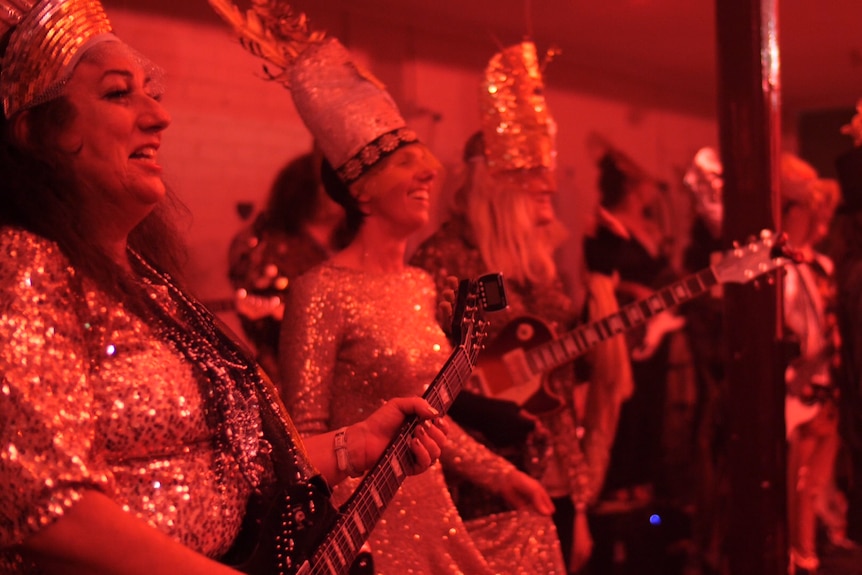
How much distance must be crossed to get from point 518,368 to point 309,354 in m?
0.82

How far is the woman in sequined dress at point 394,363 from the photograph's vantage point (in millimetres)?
2086

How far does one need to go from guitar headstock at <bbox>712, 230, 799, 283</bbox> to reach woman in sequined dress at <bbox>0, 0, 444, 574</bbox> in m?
1.57

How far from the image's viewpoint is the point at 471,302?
5.84ft

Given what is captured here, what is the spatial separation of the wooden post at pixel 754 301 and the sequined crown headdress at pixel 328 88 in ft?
3.39

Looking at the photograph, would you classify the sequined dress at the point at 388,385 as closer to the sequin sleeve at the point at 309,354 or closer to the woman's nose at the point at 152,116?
the sequin sleeve at the point at 309,354

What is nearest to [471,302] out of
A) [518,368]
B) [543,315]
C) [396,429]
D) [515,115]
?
[396,429]

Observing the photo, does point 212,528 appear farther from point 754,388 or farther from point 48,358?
point 754,388

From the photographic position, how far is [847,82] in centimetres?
580

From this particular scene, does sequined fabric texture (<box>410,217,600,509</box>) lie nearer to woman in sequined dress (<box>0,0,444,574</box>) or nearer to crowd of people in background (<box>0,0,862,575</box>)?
crowd of people in background (<box>0,0,862,575</box>)

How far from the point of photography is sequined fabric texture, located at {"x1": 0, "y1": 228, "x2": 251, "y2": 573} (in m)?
1.06

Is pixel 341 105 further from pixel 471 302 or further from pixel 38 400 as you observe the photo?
pixel 38 400

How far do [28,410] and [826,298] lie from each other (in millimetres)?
3841

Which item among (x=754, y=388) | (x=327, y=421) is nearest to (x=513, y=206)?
(x=754, y=388)

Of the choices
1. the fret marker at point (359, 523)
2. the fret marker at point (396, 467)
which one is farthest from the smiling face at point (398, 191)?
the fret marker at point (359, 523)
